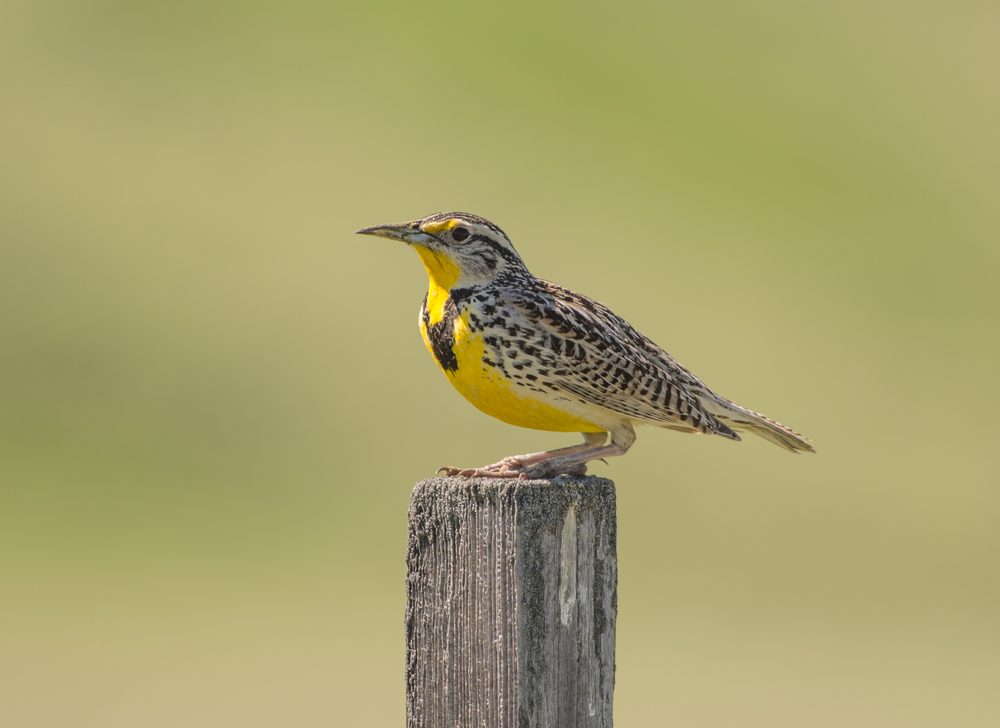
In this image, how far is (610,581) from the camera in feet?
9.07

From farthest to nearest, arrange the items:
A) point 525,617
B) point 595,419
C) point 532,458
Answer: point 595,419 < point 532,458 < point 525,617

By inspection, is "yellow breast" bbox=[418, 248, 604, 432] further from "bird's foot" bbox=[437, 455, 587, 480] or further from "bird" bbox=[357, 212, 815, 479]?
"bird's foot" bbox=[437, 455, 587, 480]

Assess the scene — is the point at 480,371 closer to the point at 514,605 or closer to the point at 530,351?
the point at 530,351

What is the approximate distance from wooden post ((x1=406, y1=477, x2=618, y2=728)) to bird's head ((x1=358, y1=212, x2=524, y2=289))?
120 cm

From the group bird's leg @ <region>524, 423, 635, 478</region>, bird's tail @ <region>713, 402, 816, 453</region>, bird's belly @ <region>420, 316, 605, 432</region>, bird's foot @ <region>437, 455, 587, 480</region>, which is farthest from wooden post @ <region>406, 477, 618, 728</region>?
bird's tail @ <region>713, 402, 816, 453</region>

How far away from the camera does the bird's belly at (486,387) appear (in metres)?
3.70

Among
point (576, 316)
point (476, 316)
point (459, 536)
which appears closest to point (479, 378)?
point (476, 316)

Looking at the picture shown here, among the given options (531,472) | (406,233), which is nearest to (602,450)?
(406,233)

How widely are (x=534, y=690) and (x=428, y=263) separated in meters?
1.51

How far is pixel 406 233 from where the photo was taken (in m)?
3.88

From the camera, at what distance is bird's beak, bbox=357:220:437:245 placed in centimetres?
381

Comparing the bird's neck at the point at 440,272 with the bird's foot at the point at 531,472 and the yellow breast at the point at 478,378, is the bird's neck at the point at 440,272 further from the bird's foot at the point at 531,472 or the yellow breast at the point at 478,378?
the bird's foot at the point at 531,472

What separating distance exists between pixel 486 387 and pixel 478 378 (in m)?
0.03

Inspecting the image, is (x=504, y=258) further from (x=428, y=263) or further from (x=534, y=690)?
(x=534, y=690)
